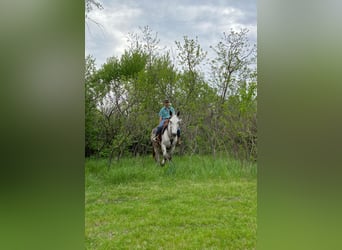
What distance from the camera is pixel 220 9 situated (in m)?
4.38

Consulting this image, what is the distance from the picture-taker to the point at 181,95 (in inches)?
179

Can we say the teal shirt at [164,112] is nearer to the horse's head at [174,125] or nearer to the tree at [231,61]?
the horse's head at [174,125]

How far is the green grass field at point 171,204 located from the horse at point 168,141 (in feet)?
0.37

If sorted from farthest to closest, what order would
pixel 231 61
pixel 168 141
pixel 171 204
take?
pixel 231 61
pixel 168 141
pixel 171 204

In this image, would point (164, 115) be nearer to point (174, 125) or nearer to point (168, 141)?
point (174, 125)

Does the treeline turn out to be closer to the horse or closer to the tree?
the tree

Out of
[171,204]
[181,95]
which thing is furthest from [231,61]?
[171,204]

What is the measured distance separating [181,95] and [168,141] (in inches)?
26.3

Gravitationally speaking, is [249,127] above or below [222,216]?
above

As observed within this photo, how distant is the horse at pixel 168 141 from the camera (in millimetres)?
4328
